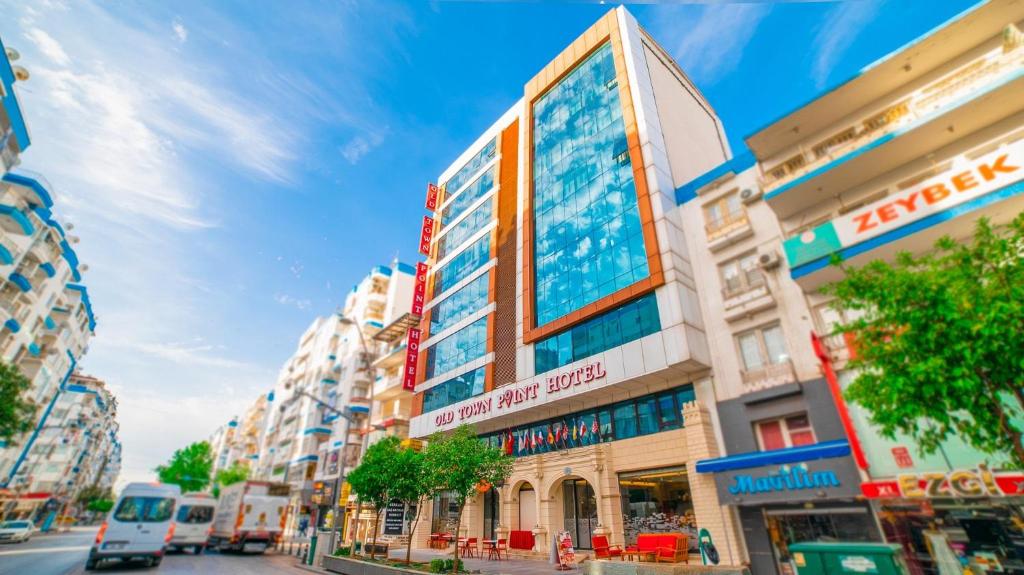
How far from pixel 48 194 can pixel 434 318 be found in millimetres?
37417

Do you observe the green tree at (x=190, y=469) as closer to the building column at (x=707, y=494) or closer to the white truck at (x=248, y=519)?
the white truck at (x=248, y=519)

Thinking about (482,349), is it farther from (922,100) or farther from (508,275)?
(922,100)

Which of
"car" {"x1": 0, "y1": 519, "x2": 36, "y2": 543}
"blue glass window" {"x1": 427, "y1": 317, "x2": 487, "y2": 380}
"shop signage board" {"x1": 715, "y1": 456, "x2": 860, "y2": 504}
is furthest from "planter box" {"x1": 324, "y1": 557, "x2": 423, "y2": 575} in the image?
"car" {"x1": 0, "y1": 519, "x2": 36, "y2": 543}

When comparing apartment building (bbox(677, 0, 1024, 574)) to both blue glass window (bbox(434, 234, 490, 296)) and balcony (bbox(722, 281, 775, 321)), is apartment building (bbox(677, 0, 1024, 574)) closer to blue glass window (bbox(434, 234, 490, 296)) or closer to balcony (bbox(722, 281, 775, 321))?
balcony (bbox(722, 281, 775, 321))

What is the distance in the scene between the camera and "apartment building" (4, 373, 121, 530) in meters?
58.2

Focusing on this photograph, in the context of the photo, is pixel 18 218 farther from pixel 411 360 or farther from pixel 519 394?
pixel 519 394

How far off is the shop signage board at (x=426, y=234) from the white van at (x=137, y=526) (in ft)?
87.2

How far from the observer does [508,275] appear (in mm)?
30062

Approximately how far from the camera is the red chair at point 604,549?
17281mm

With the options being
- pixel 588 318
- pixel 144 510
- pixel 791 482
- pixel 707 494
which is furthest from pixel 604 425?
pixel 144 510

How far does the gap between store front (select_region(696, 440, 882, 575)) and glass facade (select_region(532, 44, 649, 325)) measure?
920 cm

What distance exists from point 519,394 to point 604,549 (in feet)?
29.2

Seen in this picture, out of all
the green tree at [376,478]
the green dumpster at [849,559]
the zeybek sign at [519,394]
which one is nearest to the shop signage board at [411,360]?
the zeybek sign at [519,394]

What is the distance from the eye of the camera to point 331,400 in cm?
5656
